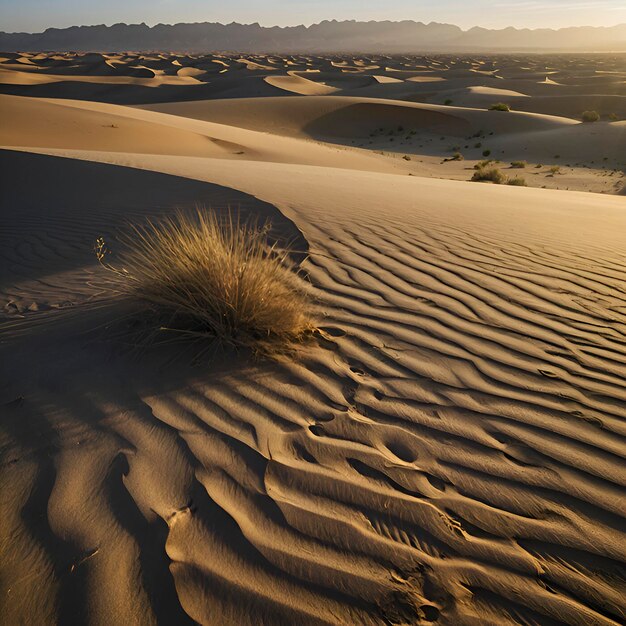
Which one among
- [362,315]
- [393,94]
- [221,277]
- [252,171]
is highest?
[221,277]

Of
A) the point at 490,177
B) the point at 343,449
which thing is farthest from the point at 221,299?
the point at 490,177

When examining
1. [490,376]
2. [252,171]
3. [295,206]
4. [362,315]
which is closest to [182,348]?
[362,315]

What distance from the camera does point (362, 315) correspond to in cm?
386

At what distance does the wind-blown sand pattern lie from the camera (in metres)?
1.85

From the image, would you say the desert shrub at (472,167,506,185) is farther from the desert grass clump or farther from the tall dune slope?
the desert grass clump

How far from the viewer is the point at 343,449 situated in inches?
99.0

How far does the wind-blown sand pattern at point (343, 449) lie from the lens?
1847 mm

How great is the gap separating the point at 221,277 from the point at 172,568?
1.89m

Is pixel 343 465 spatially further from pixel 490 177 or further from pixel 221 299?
pixel 490 177

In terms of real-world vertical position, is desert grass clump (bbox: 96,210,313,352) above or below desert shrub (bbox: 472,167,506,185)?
above

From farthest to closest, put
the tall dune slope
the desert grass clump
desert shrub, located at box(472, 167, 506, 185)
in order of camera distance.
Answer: desert shrub, located at box(472, 167, 506, 185) < the desert grass clump < the tall dune slope

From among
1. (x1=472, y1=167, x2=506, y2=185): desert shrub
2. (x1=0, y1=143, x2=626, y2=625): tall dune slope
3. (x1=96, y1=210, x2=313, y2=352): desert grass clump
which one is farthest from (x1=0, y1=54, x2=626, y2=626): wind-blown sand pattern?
(x1=472, y1=167, x2=506, y2=185): desert shrub

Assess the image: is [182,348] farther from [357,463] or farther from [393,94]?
[393,94]

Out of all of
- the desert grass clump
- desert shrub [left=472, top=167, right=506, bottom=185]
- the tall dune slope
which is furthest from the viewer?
desert shrub [left=472, top=167, right=506, bottom=185]
